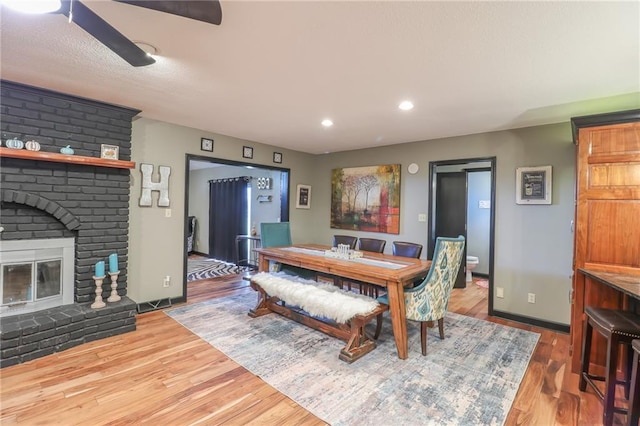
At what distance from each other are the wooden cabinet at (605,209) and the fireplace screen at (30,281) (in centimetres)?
468

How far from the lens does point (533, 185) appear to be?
3.36 metres

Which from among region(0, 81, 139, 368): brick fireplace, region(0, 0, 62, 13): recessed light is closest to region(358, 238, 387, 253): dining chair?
region(0, 81, 139, 368): brick fireplace

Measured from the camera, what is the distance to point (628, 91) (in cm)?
238

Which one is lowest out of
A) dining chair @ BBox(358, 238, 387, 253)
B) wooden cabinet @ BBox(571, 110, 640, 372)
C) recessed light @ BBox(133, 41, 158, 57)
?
dining chair @ BBox(358, 238, 387, 253)

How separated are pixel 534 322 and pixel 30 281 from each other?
5.24 m

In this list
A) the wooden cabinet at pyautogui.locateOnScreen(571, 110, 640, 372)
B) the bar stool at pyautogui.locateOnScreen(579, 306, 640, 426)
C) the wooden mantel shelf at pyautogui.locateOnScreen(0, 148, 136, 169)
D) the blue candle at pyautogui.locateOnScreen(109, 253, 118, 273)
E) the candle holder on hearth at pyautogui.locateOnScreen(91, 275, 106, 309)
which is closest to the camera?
the bar stool at pyautogui.locateOnScreen(579, 306, 640, 426)

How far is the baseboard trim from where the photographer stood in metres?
3.20

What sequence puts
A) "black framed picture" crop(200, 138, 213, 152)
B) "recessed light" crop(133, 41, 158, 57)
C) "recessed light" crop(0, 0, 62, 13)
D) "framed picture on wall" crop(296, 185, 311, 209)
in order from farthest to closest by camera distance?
"framed picture on wall" crop(296, 185, 311, 209)
"black framed picture" crop(200, 138, 213, 152)
"recessed light" crop(133, 41, 158, 57)
"recessed light" crop(0, 0, 62, 13)

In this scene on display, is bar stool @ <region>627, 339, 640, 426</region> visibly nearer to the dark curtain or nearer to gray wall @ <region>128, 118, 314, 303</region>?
gray wall @ <region>128, 118, 314, 303</region>

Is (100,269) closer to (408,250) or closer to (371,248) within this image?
(371,248)

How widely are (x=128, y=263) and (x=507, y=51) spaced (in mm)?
4055

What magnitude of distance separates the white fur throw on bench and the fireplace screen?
192 cm

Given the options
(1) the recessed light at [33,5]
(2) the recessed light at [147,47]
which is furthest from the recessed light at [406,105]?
(1) the recessed light at [33,5]

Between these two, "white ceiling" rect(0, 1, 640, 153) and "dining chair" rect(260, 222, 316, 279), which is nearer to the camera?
"white ceiling" rect(0, 1, 640, 153)
